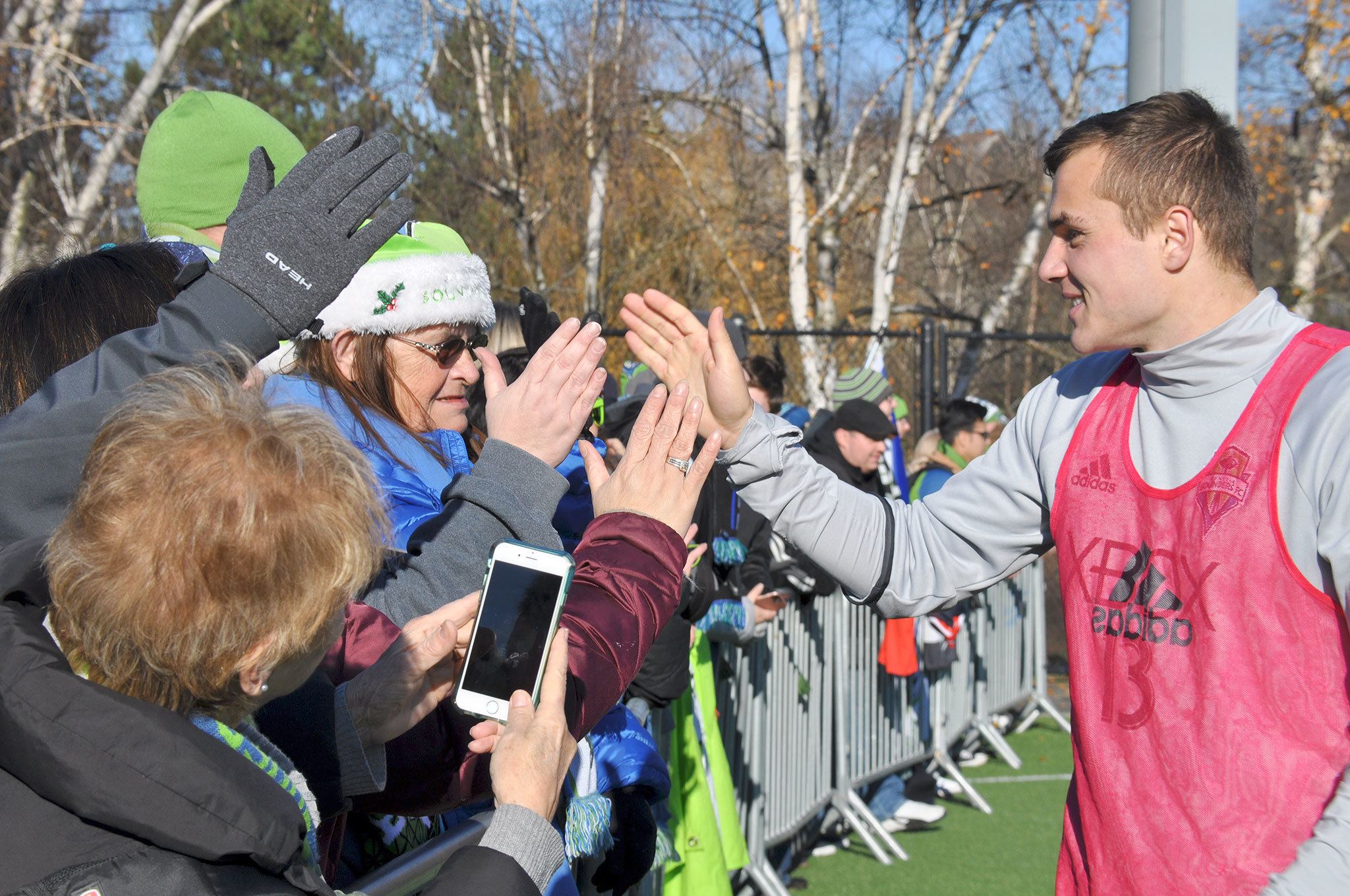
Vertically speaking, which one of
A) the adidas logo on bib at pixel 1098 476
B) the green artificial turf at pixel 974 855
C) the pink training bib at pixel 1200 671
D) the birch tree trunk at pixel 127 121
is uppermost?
the birch tree trunk at pixel 127 121

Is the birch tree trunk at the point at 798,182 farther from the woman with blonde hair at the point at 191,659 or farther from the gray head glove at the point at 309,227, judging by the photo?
the woman with blonde hair at the point at 191,659

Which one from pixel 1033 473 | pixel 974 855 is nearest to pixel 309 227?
pixel 1033 473

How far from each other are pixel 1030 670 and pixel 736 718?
440 centimetres

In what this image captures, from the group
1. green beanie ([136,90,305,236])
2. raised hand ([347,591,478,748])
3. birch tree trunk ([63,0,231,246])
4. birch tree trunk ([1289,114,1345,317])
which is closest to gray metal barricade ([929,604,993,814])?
green beanie ([136,90,305,236])

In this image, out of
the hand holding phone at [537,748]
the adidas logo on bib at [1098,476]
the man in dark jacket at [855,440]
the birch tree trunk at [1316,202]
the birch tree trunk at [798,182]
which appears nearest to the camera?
the hand holding phone at [537,748]

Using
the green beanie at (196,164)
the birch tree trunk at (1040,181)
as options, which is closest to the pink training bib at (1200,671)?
the green beanie at (196,164)

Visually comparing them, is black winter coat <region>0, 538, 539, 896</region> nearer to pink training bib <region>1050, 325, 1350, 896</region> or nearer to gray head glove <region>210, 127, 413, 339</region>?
gray head glove <region>210, 127, 413, 339</region>

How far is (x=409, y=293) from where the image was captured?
250 cm

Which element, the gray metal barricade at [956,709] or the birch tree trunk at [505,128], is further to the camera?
the birch tree trunk at [505,128]

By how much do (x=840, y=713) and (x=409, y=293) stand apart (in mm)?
4073

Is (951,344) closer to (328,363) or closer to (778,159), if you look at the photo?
(778,159)

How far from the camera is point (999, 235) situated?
21.4m

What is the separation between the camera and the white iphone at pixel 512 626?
1.52 m

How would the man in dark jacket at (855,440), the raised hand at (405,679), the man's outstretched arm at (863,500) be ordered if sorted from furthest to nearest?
the man in dark jacket at (855,440) < the man's outstretched arm at (863,500) < the raised hand at (405,679)
